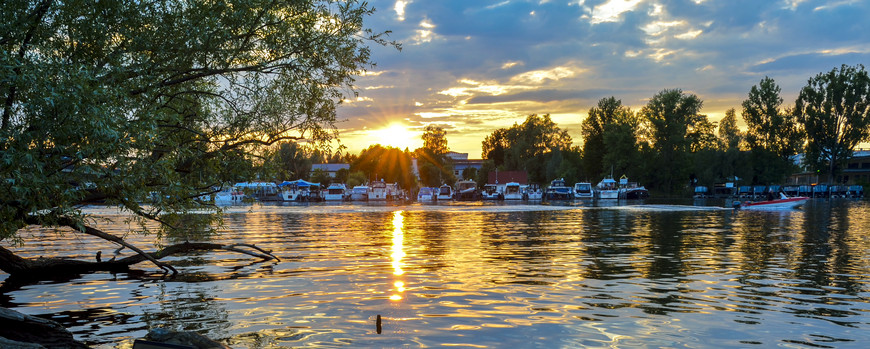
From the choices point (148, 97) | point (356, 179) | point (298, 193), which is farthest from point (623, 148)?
point (148, 97)

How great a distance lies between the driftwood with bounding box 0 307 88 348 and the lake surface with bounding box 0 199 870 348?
948 mm

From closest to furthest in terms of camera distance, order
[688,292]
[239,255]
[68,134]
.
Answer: [68,134], [688,292], [239,255]

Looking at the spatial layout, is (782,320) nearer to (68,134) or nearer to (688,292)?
(688,292)

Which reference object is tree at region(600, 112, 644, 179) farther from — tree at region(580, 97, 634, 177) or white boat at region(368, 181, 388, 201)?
white boat at region(368, 181, 388, 201)

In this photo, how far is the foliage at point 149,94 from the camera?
11156 mm

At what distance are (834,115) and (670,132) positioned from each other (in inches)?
1131

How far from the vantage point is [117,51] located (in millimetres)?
14133

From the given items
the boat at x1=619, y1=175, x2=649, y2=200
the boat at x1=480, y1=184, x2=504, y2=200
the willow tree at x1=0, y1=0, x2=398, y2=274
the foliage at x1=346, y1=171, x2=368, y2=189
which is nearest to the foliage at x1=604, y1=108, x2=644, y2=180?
the boat at x1=619, y1=175, x2=649, y2=200

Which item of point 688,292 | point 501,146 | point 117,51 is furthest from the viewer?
point 501,146

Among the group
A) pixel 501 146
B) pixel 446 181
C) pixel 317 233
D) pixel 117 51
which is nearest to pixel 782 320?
pixel 117 51

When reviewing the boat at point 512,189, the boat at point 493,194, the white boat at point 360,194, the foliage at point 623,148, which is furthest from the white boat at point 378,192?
the foliage at point 623,148

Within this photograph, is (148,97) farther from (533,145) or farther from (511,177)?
(533,145)

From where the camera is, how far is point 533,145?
165750mm

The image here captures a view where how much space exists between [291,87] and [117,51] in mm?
5042
